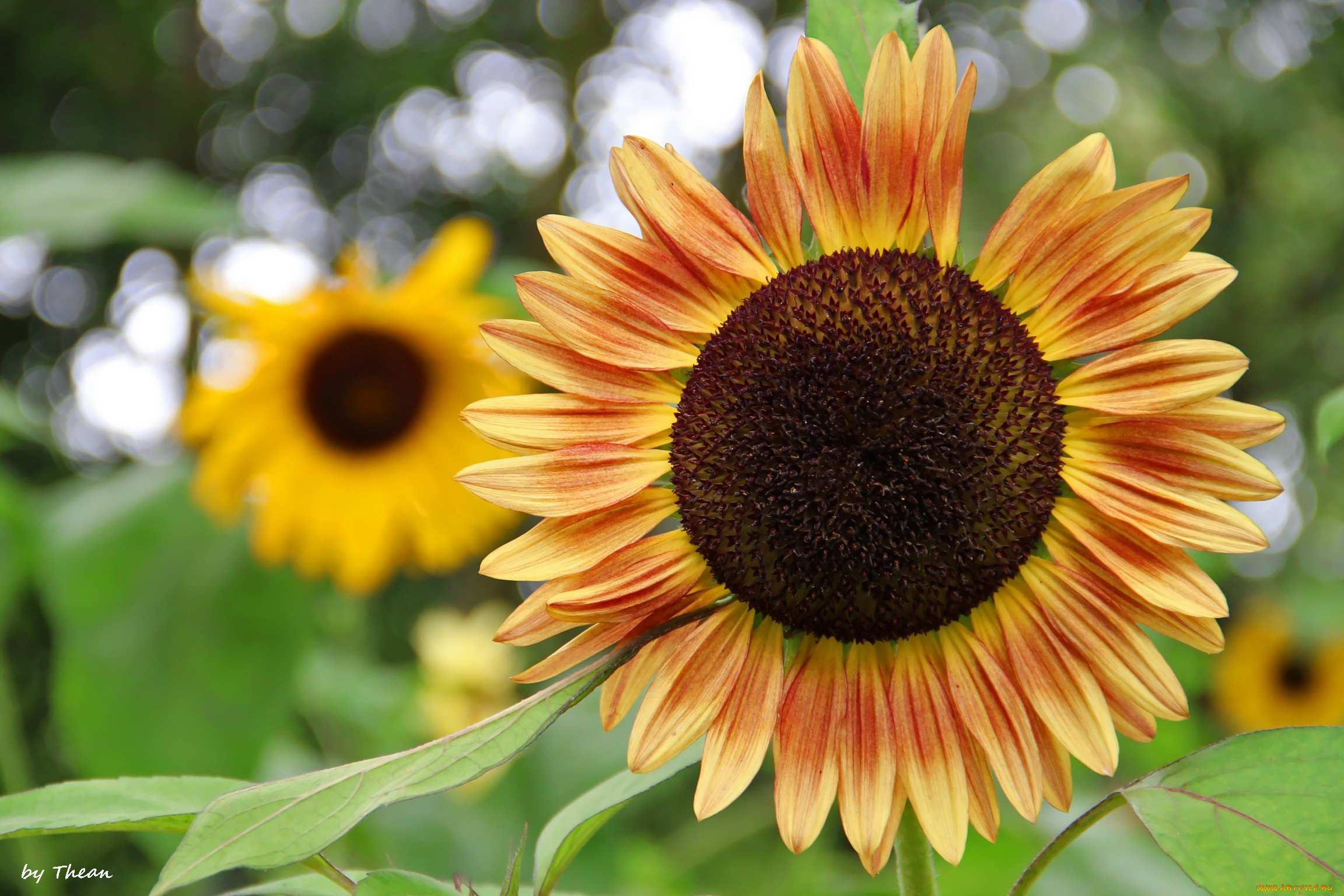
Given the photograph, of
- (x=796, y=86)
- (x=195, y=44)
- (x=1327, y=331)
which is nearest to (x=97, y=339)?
(x=195, y=44)

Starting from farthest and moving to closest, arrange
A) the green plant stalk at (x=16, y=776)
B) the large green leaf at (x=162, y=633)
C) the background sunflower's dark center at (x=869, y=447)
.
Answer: the large green leaf at (x=162, y=633) → the green plant stalk at (x=16, y=776) → the background sunflower's dark center at (x=869, y=447)

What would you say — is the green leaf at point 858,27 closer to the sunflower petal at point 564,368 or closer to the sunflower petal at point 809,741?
the sunflower petal at point 564,368

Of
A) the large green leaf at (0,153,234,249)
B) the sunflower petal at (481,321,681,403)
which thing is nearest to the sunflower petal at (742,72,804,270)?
the sunflower petal at (481,321,681,403)

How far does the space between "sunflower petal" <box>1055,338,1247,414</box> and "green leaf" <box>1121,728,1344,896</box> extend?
0.59 ft

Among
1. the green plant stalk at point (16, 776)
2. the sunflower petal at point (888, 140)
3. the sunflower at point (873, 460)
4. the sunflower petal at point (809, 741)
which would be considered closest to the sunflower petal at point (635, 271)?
the sunflower at point (873, 460)

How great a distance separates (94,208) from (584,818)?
4.21 feet

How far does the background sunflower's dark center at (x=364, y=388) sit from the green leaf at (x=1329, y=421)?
1.58 m

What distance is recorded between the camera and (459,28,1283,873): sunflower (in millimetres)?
603

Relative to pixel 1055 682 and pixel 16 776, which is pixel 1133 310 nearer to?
pixel 1055 682

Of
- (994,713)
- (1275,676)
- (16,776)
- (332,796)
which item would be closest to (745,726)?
(994,713)

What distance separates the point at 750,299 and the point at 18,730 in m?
1.66

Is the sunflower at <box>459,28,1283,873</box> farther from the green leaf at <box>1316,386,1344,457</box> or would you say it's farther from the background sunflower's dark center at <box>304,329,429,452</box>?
the background sunflower's dark center at <box>304,329,429,452</box>

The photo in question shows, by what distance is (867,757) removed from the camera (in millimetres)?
633

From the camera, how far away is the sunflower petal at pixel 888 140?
608 mm
